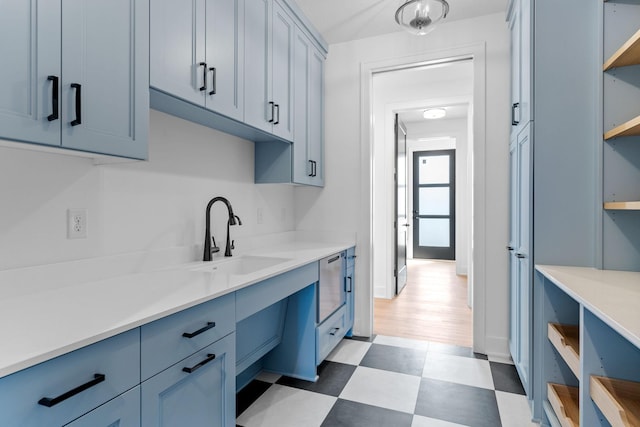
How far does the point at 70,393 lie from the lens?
0.78m

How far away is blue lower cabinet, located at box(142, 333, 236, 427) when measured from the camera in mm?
1027

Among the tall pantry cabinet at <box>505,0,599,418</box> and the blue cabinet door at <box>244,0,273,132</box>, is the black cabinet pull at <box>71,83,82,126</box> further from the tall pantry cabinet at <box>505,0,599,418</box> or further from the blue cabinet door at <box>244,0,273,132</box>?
the tall pantry cabinet at <box>505,0,599,418</box>

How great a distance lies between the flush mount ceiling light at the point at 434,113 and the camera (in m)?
5.22

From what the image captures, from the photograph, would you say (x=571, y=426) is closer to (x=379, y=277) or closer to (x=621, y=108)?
(x=621, y=108)

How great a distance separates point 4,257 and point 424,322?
3139mm

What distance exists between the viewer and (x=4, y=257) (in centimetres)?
115

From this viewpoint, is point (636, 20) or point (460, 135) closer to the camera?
point (636, 20)

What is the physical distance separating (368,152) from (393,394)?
6.03 ft

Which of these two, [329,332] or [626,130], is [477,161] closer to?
[626,130]

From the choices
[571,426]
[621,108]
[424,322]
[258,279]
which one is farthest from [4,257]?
[424,322]

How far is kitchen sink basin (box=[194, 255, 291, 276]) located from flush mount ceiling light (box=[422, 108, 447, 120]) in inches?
161

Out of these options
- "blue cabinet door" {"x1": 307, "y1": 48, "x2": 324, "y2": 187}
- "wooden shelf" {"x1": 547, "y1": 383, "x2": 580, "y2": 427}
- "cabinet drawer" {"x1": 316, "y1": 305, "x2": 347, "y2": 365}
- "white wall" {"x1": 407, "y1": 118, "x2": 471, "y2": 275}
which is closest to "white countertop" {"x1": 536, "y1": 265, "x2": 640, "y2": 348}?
"wooden shelf" {"x1": 547, "y1": 383, "x2": 580, "y2": 427}

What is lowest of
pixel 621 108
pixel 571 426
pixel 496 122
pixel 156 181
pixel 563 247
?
pixel 571 426

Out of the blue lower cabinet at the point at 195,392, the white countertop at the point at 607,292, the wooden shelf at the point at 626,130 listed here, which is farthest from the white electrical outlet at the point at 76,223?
the wooden shelf at the point at 626,130
